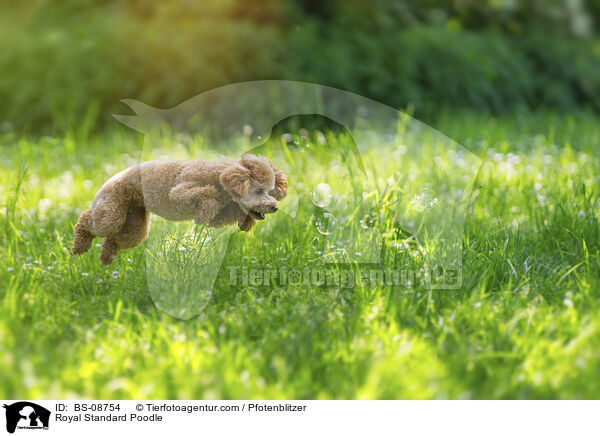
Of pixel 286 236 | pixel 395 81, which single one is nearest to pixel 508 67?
pixel 395 81

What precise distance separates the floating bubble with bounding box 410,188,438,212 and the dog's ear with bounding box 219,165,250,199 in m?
0.85

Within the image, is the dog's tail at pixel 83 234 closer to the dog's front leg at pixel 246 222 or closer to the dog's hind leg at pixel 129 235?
the dog's hind leg at pixel 129 235

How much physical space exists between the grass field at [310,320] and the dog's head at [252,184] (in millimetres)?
457

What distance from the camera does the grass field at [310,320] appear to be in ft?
5.54

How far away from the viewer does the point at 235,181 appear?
171 centimetres

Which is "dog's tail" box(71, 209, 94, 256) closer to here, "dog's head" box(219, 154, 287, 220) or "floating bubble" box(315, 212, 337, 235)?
"dog's head" box(219, 154, 287, 220)

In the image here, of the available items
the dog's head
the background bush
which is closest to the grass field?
the dog's head

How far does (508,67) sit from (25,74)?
17.8 feet

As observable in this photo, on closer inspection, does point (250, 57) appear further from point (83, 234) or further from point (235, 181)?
point (235, 181)

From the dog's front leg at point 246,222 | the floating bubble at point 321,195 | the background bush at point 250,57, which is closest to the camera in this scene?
the dog's front leg at point 246,222

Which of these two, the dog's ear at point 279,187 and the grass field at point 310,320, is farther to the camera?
the dog's ear at point 279,187
